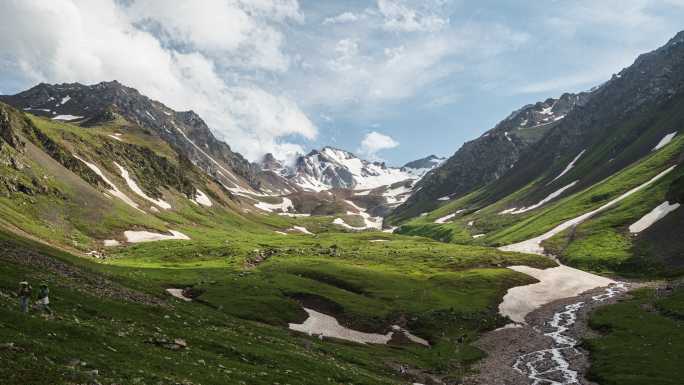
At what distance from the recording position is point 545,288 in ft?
370

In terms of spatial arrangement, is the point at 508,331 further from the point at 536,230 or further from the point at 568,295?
the point at 536,230

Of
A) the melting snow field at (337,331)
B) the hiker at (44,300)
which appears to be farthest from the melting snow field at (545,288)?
the hiker at (44,300)

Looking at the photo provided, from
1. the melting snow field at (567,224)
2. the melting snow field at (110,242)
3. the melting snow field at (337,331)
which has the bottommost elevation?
the melting snow field at (337,331)

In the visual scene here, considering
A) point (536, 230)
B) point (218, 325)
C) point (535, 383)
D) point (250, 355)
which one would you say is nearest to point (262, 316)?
point (218, 325)

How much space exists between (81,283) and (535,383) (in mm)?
52424

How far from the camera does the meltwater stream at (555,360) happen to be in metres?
55.7

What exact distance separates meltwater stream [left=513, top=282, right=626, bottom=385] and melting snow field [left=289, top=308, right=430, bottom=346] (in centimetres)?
1696

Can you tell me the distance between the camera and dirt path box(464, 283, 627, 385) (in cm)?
5674

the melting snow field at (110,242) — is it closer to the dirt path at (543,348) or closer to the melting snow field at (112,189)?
the melting snow field at (112,189)

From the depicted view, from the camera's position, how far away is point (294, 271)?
371 feet

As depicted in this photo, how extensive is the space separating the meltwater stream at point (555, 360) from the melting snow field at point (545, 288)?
25.0 ft

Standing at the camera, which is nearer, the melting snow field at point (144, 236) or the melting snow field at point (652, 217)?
the melting snow field at point (144, 236)

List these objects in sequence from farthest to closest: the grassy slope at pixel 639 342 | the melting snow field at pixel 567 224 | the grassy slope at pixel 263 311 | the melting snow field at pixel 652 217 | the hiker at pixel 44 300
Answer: the melting snow field at pixel 567 224 → the melting snow field at pixel 652 217 → the grassy slope at pixel 639 342 → the hiker at pixel 44 300 → the grassy slope at pixel 263 311

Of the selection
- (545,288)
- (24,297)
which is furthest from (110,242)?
(545,288)
